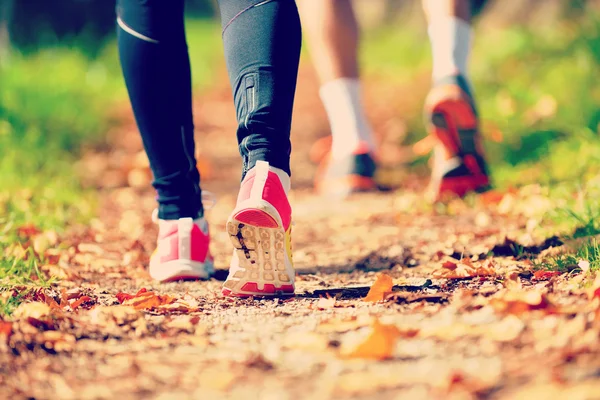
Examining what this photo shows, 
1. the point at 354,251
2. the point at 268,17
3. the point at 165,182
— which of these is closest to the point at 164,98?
the point at 165,182

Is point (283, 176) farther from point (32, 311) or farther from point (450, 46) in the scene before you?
point (450, 46)

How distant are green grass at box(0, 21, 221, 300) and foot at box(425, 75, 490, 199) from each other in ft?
4.41

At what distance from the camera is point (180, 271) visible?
198cm

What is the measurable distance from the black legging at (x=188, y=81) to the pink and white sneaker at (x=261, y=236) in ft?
0.19

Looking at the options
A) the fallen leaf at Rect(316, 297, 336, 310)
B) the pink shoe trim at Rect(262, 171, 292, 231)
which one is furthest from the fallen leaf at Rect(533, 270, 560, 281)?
the pink shoe trim at Rect(262, 171, 292, 231)

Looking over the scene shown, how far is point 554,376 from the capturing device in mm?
1097

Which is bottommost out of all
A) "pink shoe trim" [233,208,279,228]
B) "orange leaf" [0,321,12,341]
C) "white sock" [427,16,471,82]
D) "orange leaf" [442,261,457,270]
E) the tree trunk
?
"orange leaf" [0,321,12,341]

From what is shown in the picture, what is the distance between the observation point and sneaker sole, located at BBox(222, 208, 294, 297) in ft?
5.36

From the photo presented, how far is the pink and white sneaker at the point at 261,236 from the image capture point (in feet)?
5.28

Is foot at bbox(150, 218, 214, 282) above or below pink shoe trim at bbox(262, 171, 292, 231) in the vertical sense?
below

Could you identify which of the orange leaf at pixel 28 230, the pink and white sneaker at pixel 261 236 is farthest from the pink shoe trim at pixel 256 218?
the orange leaf at pixel 28 230

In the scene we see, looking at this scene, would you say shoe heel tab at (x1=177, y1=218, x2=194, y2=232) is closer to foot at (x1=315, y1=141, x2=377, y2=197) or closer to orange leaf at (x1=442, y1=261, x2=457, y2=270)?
orange leaf at (x1=442, y1=261, x2=457, y2=270)

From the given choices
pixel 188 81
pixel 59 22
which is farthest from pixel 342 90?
pixel 59 22

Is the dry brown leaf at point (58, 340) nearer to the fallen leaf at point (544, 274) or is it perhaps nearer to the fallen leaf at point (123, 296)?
the fallen leaf at point (123, 296)
